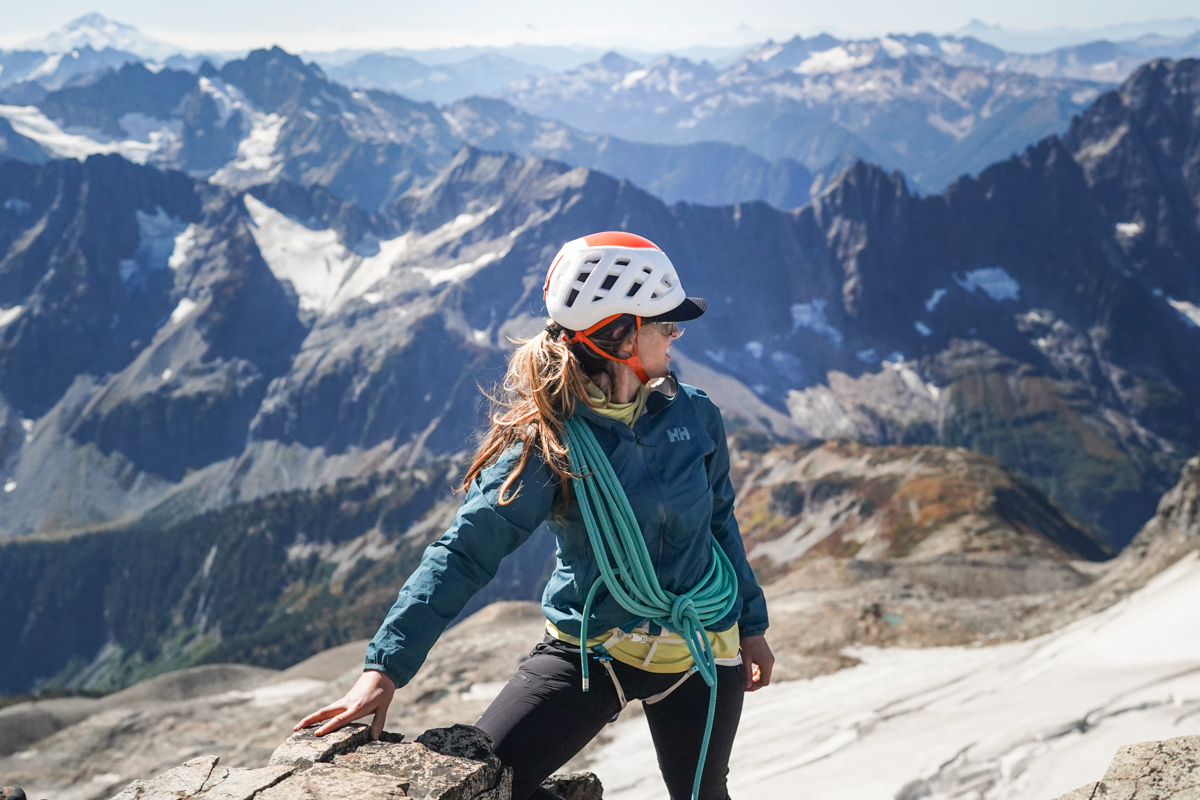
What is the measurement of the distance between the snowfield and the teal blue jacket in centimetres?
934

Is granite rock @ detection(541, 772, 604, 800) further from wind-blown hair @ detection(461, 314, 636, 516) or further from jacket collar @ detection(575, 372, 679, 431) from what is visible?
jacket collar @ detection(575, 372, 679, 431)

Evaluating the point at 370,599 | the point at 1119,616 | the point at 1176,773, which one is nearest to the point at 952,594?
the point at 1119,616

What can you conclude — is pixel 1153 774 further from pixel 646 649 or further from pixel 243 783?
pixel 243 783

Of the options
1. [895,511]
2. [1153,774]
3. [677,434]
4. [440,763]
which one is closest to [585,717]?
[440,763]

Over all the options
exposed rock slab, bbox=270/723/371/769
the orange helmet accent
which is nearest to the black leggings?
exposed rock slab, bbox=270/723/371/769

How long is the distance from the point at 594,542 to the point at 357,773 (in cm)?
218

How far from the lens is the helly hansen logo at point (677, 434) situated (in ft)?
20.5

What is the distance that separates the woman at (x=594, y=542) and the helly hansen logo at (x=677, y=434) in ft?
0.04

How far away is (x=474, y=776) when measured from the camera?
547 centimetres

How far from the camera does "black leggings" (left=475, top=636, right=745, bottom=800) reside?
5.88m

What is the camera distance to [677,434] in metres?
6.30

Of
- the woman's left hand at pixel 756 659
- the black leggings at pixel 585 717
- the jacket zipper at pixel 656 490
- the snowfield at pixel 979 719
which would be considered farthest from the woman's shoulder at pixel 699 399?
the snowfield at pixel 979 719

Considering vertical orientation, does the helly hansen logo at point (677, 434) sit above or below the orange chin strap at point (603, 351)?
below

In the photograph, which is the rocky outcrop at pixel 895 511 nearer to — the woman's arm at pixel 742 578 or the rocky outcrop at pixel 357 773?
the woman's arm at pixel 742 578
